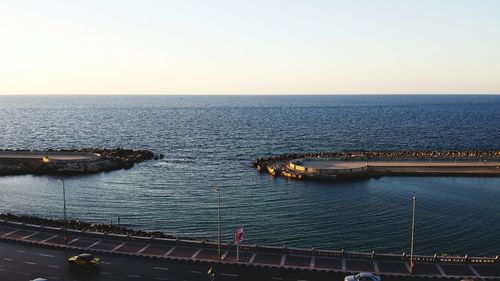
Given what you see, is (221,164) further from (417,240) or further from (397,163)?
(417,240)

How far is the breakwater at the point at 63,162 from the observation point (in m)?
112

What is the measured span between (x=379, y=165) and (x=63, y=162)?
248 ft

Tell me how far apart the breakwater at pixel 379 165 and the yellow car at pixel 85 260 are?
5942 cm

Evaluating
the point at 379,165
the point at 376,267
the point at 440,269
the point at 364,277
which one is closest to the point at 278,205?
the point at 376,267

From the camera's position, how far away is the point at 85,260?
155ft

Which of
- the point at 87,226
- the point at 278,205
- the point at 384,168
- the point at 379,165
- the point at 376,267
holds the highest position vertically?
the point at 379,165

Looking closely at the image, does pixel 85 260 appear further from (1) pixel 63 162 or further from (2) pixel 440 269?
(1) pixel 63 162

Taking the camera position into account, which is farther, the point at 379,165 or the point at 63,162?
the point at 63,162

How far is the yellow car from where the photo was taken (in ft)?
155

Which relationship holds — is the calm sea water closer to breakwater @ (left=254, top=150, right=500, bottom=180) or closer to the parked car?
breakwater @ (left=254, top=150, right=500, bottom=180)

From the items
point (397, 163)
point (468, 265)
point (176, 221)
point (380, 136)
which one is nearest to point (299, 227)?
point (176, 221)

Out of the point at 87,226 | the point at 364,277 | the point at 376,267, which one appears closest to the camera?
the point at 364,277

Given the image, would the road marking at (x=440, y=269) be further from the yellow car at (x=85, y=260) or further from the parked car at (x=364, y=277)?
the yellow car at (x=85, y=260)

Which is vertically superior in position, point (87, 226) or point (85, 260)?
point (85, 260)
